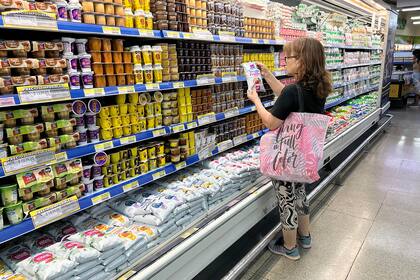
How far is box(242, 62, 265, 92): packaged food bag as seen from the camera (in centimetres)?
257

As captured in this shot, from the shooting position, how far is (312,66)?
7.49 ft

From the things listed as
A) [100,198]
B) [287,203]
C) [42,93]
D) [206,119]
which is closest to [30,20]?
[42,93]

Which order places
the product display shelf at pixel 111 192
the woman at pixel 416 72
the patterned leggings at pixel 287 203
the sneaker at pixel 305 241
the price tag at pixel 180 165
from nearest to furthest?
1. the product display shelf at pixel 111 192
2. the price tag at pixel 180 165
3. the patterned leggings at pixel 287 203
4. the sneaker at pixel 305 241
5. the woman at pixel 416 72

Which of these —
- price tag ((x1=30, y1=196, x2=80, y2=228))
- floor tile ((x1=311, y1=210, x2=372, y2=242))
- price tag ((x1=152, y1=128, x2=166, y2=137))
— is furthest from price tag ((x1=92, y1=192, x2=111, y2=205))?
floor tile ((x1=311, y1=210, x2=372, y2=242))

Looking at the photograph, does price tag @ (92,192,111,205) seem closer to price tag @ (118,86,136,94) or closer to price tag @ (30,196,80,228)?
price tag @ (30,196,80,228)

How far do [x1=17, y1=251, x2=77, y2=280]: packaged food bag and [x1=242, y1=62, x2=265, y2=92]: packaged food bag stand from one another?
5.77 ft

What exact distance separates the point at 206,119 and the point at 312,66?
0.94 meters

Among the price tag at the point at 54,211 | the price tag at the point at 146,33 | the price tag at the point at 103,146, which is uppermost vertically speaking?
the price tag at the point at 146,33

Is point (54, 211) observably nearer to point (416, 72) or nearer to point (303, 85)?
point (303, 85)

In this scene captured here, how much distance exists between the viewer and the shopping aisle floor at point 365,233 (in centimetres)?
264

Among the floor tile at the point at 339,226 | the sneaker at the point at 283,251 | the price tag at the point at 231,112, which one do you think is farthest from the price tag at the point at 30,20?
the floor tile at the point at 339,226

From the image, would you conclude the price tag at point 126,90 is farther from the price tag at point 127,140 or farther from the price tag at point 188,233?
the price tag at point 188,233

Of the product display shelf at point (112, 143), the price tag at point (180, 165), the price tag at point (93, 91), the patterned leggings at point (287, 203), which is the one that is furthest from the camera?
the patterned leggings at point (287, 203)

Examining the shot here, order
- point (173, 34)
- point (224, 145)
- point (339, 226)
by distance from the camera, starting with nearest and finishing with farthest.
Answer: point (173, 34), point (224, 145), point (339, 226)
